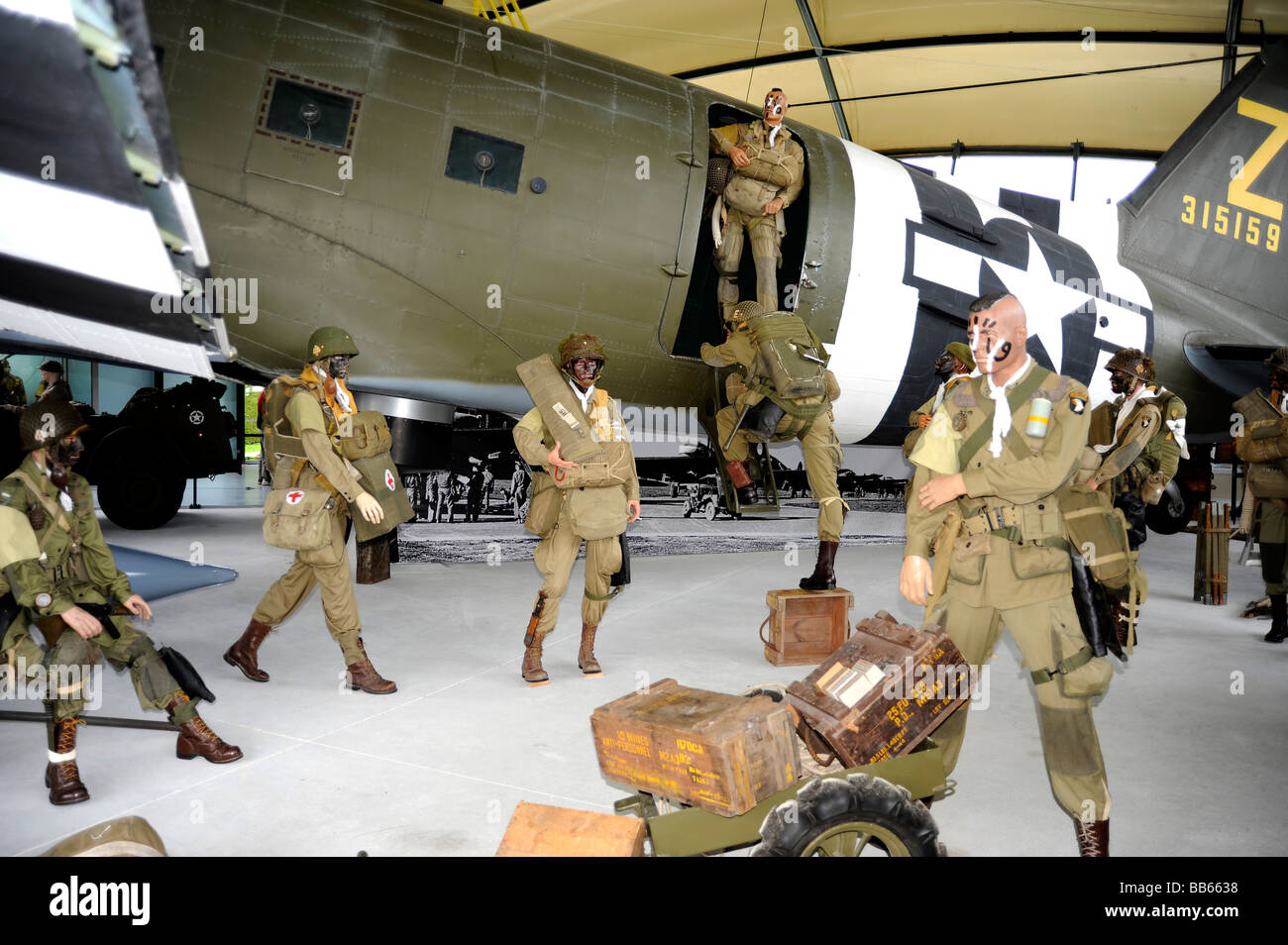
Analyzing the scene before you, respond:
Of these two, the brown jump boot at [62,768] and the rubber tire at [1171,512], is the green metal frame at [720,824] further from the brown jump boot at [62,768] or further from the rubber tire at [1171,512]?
the rubber tire at [1171,512]

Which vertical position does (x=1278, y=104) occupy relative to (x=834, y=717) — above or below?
above

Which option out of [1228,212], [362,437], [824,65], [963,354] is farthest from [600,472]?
[824,65]

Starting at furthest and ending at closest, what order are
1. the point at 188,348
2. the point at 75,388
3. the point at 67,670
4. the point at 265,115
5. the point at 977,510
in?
the point at 75,388 → the point at 265,115 → the point at 188,348 → the point at 67,670 → the point at 977,510

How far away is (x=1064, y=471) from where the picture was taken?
3010 mm

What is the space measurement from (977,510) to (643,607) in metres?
4.19

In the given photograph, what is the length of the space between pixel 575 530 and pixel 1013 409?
2457mm

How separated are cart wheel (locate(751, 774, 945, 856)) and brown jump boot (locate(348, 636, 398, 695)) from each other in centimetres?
277

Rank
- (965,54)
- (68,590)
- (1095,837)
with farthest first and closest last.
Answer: (965,54), (68,590), (1095,837)

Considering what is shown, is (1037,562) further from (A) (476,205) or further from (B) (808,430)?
(A) (476,205)

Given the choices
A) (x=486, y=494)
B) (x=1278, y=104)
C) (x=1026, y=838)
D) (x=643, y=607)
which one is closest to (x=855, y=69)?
(x=1278, y=104)

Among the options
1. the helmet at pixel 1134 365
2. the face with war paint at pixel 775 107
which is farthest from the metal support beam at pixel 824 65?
the helmet at pixel 1134 365

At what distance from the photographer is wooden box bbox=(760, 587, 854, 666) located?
560 cm

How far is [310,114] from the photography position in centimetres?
562

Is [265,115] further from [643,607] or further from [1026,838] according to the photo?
[1026,838]
